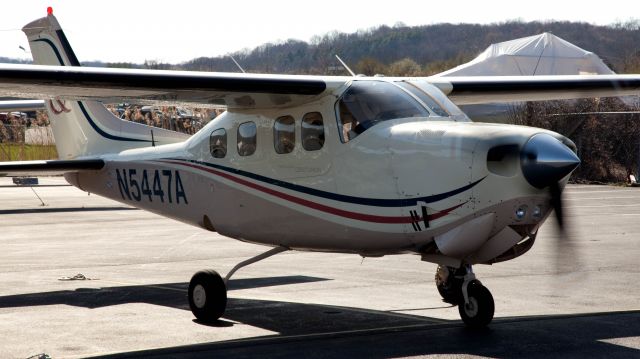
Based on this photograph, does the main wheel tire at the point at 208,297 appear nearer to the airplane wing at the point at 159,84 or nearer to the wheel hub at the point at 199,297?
the wheel hub at the point at 199,297

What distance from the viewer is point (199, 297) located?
420 inches

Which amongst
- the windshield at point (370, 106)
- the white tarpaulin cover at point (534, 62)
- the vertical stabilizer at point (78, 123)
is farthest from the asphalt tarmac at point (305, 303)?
the white tarpaulin cover at point (534, 62)

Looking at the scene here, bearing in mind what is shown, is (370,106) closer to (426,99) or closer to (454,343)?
(426,99)

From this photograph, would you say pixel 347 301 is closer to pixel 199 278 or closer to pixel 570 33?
pixel 199 278

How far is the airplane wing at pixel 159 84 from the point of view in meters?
9.37

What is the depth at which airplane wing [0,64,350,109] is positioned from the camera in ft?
30.7

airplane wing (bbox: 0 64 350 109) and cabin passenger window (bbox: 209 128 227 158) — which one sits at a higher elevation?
airplane wing (bbox: 0 64 350 109)

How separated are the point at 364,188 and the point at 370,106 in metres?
0.84

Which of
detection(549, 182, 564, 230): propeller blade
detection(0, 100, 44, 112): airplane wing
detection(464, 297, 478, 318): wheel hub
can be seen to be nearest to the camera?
detection(549, 182, 564, 230): propeller blade

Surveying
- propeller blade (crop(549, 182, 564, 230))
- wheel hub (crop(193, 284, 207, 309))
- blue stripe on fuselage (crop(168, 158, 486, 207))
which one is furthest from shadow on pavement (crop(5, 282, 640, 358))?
blue stripe on fuselage (crop(168, 158, 486, 207))

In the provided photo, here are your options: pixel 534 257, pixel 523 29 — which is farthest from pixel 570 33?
pixel 534 257

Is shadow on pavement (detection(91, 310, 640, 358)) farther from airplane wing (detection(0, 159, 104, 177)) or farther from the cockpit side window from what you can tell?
airplane wing (detection(0, 159, 104, 177))

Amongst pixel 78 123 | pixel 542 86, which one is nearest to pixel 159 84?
pixel 78 123

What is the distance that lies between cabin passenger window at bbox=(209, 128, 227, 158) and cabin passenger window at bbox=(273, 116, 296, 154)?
3.00 feet
